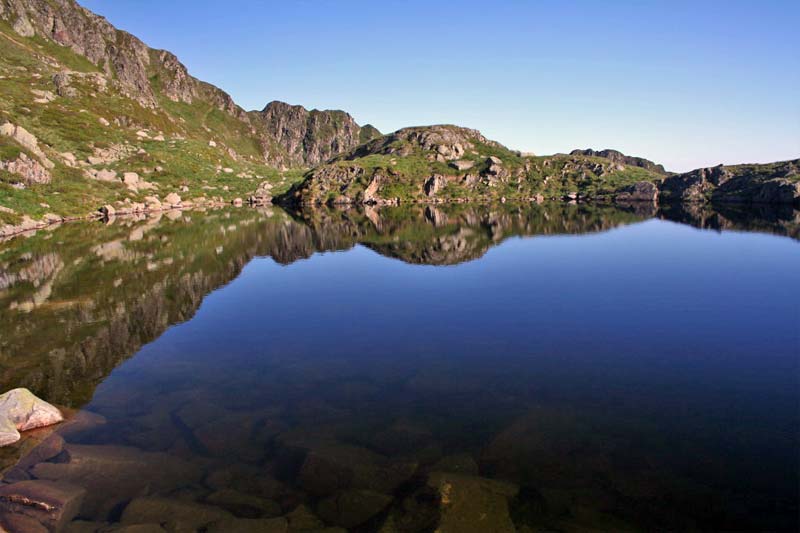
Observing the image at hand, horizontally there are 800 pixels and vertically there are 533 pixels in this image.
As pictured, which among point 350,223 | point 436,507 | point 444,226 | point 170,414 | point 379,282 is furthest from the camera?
point 350,223

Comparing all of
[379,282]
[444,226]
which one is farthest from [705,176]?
[379,282]

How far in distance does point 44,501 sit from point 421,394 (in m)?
13.1

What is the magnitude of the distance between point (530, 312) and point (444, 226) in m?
60.3

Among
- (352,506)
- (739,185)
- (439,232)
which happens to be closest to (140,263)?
(352,506)

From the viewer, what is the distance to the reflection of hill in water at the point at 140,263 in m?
25.3

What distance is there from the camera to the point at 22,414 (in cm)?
1742

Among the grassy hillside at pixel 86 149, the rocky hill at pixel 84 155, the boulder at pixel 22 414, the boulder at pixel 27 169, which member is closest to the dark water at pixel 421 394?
the boulder at pixel 22 414

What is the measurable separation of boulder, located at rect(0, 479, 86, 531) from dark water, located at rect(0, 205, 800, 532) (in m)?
0.44

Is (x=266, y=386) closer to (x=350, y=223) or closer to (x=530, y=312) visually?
(x=530, y=312)

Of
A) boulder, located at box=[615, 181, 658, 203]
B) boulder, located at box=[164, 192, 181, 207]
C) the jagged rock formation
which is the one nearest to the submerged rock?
boulder, located at box=[164, 192, 181, 207]

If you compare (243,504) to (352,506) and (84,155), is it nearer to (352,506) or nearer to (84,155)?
(352,506)

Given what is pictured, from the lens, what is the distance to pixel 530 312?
31.8m

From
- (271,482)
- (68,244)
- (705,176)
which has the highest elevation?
(705,176)

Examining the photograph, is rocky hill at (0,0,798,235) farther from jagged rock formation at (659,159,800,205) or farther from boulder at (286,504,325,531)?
boulder at (286,504,325,531)
